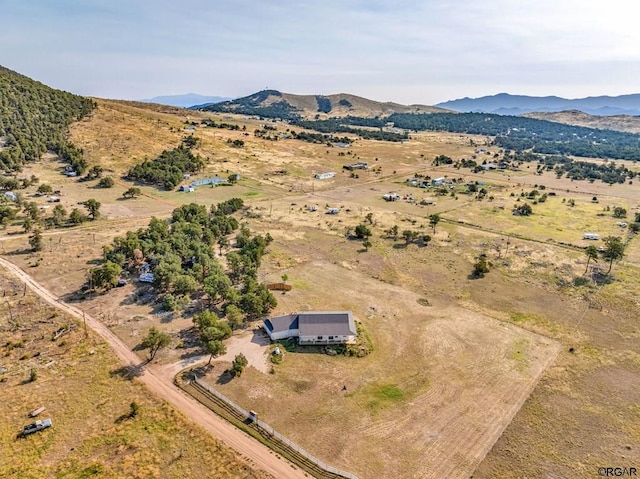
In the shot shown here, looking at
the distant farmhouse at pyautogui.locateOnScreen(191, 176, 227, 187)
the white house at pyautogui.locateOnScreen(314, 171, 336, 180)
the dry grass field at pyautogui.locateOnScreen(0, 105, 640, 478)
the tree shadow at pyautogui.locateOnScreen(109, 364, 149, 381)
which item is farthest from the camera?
the white house at pyautogui.locateOnScreen(314, 171, 336, 180)

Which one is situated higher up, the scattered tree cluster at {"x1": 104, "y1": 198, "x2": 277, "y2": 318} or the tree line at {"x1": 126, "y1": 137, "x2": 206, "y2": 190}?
the tree line at {"x1": 126, "y1": 137, "x2": 206, "y2": 190}

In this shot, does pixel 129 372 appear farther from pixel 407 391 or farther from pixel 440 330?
pixel 440 330

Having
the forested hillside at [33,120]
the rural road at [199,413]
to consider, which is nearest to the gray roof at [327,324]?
the rural road at [199,413]

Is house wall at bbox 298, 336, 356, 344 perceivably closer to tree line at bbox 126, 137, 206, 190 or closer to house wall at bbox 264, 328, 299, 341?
house wall at bbox 264, 328, 299, 341

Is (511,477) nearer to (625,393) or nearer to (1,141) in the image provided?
(625,393)

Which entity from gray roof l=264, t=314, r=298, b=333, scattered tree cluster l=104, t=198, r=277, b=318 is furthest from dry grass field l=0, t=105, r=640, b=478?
scattered tree cluster l=104, t=198, r=277, b=318

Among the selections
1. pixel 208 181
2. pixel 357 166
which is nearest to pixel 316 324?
pixel 208 181

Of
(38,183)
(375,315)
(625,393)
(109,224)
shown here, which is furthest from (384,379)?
(38,183)

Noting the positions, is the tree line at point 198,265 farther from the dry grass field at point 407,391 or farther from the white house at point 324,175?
the white house at point 324,175
